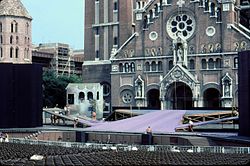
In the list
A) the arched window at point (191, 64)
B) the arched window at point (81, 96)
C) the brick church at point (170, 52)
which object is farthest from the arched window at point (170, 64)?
the arched window at point (81, 96)

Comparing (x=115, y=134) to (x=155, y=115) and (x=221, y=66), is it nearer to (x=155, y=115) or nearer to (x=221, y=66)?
(x=155, y=115)

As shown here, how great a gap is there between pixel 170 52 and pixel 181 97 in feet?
18.9

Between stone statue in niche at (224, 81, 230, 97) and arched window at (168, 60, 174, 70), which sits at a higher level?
arched window at (168, 60, 174, 70)

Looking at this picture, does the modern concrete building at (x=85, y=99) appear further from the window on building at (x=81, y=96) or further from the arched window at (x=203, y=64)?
the arched window at (x=203, y=64)

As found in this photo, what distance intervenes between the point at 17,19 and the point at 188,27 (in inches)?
1449

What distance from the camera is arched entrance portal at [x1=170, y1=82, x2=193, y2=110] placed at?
61219mm

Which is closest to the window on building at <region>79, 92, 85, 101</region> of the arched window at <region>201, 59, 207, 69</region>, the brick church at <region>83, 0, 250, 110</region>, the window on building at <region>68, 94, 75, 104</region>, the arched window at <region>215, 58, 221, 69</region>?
the window on building at <region>68, 94, 75, 104</region>

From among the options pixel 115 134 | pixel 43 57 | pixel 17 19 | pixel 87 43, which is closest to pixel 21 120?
pixel 115 134

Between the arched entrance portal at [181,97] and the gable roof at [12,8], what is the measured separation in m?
37.2

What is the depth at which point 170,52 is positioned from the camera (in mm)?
61469

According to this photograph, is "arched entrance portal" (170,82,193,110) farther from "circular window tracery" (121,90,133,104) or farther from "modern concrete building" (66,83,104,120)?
"modern concrete building" (66,83,104,120)

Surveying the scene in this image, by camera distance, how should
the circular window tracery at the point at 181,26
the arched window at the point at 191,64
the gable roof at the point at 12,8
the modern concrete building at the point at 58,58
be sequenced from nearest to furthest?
the arched window at the point at 191,64 < the circular window tracery at the point at 181,26 < the gable roof at the point at 12,8 < the modern concrete building at the point at 58,58

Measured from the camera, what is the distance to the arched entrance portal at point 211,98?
59425 millimetres

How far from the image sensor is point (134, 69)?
63750 millimetres
